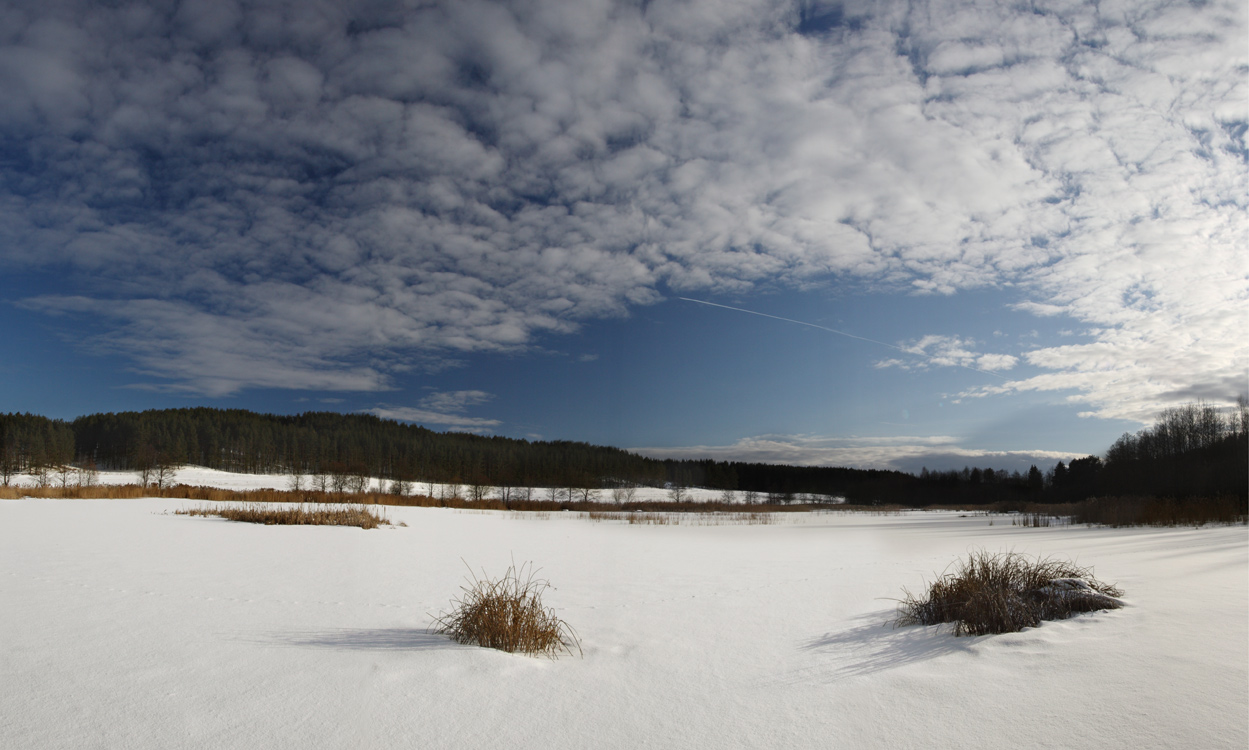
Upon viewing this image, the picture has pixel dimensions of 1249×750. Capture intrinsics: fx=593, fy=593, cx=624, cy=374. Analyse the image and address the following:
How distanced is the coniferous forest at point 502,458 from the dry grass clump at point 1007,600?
139 ft

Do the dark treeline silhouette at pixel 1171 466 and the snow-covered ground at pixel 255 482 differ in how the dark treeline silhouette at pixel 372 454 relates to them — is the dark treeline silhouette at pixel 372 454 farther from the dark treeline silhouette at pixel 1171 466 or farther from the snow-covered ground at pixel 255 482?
the dark treeline silhouette at pixel 1171 466

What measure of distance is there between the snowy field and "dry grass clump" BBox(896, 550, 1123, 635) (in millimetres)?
261

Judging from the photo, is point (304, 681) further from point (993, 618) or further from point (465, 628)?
point (993, 618)

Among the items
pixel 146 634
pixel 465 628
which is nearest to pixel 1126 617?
pixel 465 628

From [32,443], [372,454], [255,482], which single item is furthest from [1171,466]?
[32,443]

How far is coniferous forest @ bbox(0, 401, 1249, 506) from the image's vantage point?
1989 inches

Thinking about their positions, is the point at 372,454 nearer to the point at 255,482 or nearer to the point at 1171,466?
the point at 255,482

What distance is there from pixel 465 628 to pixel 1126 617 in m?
5.16

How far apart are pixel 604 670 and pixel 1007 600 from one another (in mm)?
3332

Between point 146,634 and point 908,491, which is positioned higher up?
point 146,634

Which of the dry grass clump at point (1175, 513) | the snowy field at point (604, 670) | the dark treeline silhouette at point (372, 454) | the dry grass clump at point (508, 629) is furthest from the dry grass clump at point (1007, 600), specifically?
the dark treeline silhouette at point (372, 454)

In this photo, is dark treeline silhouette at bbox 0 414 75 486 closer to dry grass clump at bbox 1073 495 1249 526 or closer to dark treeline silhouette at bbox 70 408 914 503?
dark treeline silhouette at bbox 70 408 914 503

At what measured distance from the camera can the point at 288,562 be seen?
29.4ft

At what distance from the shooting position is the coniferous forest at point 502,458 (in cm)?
5053
